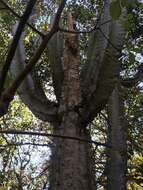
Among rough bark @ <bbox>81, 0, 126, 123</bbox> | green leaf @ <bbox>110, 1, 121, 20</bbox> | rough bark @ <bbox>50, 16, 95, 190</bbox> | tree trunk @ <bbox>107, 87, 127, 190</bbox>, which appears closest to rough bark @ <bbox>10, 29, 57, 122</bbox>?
rough bark @ <bbox>50, 16, 95, 190</bbox>

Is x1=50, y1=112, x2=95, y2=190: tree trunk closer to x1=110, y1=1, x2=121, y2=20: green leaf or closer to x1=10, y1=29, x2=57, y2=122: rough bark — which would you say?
x1=10, y1=29, x2=57, y2=122: rough bark

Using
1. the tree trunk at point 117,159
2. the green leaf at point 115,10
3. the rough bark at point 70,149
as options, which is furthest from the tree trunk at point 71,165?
the green leaf at point 115,10

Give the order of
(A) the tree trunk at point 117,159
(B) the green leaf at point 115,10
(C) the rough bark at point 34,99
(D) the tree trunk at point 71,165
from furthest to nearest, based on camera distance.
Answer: (C) the rough bark at point 34,99 → (A) the tree trunk at point 117,159 → (D) the tree trunk at point 71,165 → (B) the green leaf at point 115,10

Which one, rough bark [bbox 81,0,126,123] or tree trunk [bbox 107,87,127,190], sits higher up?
rough bark [bbox 81,0,126,123]

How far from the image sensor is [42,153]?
11039 millimetres

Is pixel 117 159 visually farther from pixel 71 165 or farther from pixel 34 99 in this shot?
pixel 34 99

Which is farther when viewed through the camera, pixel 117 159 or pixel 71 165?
pixel 117 159

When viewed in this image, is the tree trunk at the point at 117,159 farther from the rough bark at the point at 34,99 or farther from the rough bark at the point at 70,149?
the rough bark at the point at 34,99

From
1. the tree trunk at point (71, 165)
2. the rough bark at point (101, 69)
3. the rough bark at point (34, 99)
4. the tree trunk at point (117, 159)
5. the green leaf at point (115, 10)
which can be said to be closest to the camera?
the green leaf at point (115, 10)

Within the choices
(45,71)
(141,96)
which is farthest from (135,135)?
(45,71)

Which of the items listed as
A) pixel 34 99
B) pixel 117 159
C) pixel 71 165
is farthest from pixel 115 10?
pixel 34 99

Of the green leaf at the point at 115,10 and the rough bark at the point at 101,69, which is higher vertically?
the rough bark at the point at 101,69

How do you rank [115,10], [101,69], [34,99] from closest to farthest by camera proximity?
[115,10] < [101,69] < [34,99]

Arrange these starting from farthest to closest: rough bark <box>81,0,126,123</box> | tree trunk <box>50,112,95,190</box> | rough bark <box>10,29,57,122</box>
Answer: rough bark <box>10,29,57,122</box>, rough bark <box>81,0,126,123</box>, tree trunk <box>50,112,95,190</box>
